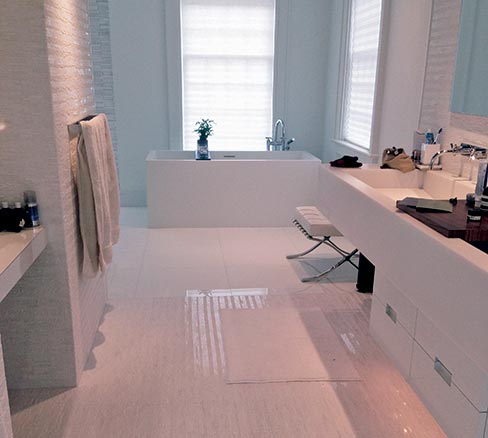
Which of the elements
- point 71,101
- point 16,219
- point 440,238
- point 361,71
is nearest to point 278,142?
point 361,71

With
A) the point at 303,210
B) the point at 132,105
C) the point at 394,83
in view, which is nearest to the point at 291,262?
the point at 303,210

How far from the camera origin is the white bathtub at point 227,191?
483 cm

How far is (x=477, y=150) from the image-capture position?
2.50m

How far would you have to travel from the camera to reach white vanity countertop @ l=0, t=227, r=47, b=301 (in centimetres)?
171

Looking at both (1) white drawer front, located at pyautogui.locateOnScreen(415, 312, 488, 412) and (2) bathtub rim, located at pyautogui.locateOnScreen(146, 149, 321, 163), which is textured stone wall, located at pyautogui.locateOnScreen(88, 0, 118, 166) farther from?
(1) white drawer front, located at pyautogui.locateOnScreen(415, 312, 488, 412)

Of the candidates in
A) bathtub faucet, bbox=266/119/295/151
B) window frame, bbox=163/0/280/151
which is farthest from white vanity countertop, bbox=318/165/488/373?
window frame, bbox=163/0/280/151

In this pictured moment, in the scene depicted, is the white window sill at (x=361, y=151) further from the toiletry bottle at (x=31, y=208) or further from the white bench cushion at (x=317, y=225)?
the toiletry bottle at (x=31, y=208)

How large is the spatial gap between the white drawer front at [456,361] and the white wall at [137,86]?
434 cm

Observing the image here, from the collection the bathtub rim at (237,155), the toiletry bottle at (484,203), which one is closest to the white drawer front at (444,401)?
the toiletry bottle at (484,203)

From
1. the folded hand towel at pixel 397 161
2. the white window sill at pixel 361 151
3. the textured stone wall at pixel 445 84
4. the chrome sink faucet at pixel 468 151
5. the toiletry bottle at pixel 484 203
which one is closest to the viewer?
the toiletry bottle at pixel 484 203

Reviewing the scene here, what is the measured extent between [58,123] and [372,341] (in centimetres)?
199

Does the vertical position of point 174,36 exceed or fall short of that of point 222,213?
it exceeds it

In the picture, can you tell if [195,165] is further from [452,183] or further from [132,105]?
[452,183]

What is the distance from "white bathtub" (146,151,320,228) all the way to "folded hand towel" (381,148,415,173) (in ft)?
6.21
